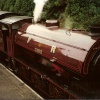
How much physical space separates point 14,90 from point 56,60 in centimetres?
251

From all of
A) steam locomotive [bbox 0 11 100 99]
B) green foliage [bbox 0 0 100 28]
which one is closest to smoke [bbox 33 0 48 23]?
steam locomotive [bbox 0 11 100 99]

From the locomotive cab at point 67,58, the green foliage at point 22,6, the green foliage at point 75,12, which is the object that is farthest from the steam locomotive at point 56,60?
the green foliage at point 22,6

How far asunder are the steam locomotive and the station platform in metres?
0.58

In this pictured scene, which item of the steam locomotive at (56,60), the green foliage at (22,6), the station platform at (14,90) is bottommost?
the station platform at (14,90)

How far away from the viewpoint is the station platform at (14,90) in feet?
28.1

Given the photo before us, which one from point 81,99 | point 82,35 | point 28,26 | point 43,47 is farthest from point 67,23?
point 81,99

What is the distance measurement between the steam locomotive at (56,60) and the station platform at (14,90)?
0.58m

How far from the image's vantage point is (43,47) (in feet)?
27.9

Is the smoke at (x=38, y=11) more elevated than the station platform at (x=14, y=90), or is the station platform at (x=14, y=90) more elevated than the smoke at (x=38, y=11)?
the smoke at (x=38, y=11)

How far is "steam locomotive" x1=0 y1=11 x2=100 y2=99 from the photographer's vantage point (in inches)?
260

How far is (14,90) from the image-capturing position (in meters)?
9.20

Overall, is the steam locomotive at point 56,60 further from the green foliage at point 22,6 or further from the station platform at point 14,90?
the green foliage at point 22,6

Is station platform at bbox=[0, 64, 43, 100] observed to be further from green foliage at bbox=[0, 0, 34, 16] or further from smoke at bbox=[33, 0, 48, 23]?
green foliage at bbox=[0, 0, 34, 16]

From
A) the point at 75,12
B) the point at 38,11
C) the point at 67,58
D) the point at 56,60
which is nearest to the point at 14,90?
the point at 56,60
